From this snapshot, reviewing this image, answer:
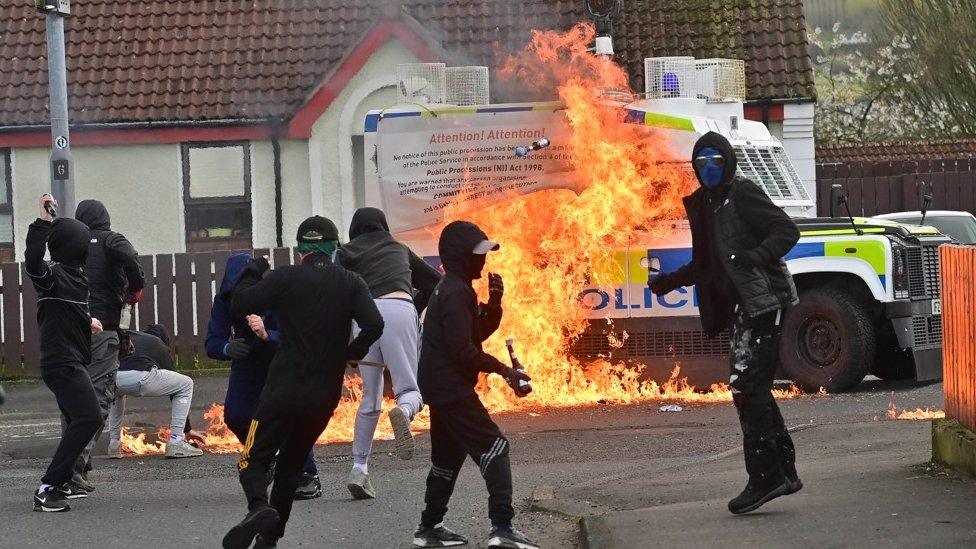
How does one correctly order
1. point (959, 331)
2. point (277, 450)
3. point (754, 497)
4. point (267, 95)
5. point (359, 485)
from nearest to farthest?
point (277, 450) < point (754, 497) < point (959, 331) < point (359, 485) < point (267, 95)

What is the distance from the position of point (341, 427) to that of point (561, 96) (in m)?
3.62

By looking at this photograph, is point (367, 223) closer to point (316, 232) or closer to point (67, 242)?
point (67, 242)

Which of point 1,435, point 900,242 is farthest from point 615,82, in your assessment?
point 1,435

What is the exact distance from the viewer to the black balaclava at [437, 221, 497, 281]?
7746 mm

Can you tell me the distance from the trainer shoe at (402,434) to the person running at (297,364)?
1.20 metres

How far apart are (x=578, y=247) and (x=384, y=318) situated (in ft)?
13.6

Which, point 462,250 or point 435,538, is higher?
point 462,250

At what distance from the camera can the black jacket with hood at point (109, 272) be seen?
1047 centimetres

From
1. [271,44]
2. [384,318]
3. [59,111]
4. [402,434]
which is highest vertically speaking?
[271,44]

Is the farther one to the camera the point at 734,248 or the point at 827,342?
the point at 827,342

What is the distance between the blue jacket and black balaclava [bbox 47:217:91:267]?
2.94ft

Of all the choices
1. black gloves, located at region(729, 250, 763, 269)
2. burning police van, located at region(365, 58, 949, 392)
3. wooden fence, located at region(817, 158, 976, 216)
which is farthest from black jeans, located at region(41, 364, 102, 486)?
wooden fence, located at region(817, 158, 976, 216)

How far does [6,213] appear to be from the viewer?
24781 millimetres

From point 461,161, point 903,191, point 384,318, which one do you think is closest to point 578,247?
point 461,161
